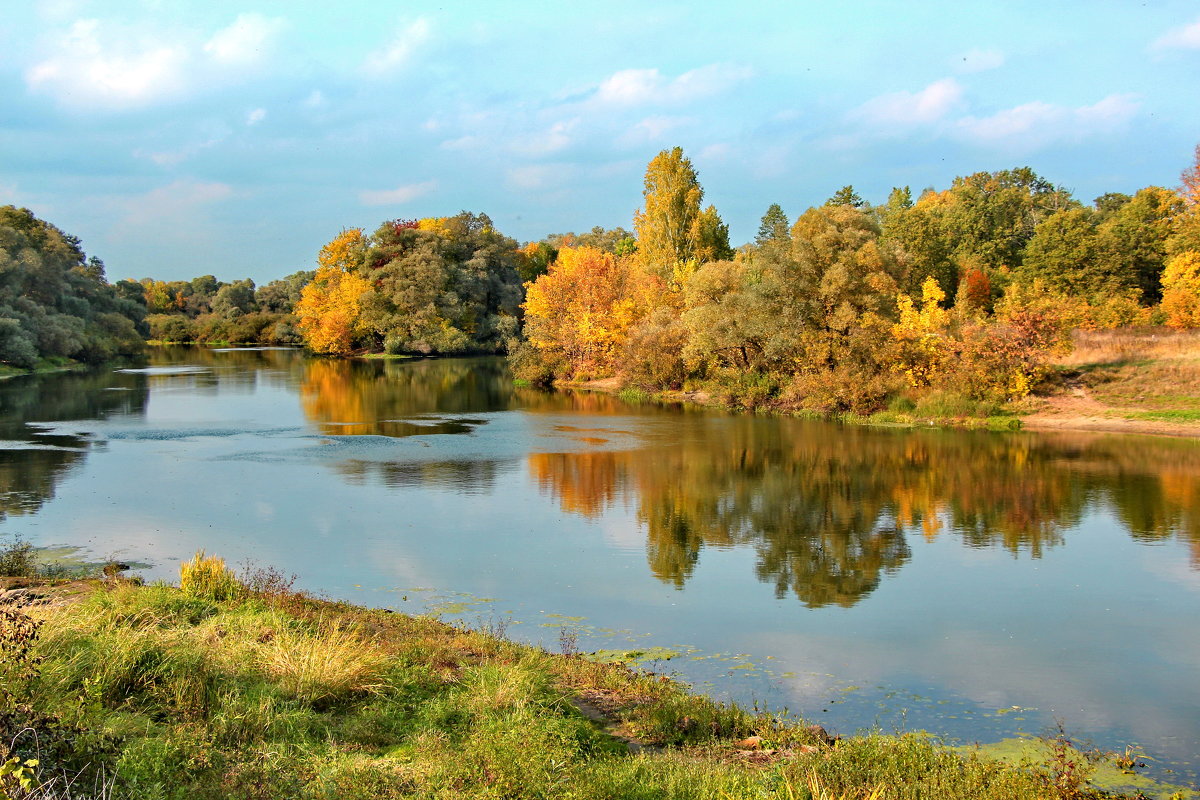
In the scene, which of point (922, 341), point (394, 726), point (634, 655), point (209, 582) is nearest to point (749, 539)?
point (634, 655)

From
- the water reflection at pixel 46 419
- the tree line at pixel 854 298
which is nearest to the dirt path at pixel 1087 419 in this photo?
the tree line at pixel 854 298

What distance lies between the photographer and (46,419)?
32.7 metres

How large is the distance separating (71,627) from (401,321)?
6898cm

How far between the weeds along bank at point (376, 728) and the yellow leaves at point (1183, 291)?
40206 millimetres

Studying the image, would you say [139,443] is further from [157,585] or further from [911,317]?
[911,317]

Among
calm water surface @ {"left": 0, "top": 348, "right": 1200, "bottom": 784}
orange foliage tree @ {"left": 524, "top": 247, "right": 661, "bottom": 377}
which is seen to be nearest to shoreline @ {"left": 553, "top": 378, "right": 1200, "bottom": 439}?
calm water surface @ {"left": 0, "top": 348, "right": 1200, "bottom": 784}

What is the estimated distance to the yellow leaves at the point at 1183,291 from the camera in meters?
40.8

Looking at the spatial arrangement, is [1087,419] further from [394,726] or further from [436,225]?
[436,225]

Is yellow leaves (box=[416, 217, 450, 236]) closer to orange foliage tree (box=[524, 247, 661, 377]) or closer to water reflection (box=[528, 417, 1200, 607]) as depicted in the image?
orange foliage tree (box=[524, 247, 661, 377])

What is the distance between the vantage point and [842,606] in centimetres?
1270

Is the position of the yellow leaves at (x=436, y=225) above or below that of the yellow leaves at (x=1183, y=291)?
above

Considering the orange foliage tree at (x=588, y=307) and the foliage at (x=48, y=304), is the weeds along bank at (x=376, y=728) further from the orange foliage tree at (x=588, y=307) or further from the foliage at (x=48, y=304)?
the foliage at (x=48, y=304)

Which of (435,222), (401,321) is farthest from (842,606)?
(435,222)

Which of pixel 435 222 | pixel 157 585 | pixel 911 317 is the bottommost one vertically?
pixel 157 585
